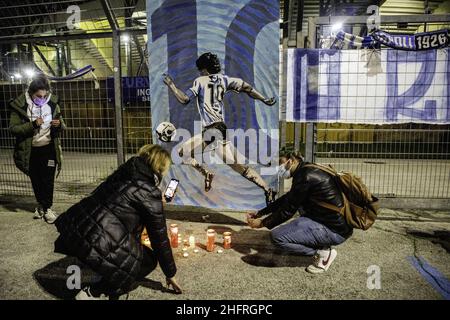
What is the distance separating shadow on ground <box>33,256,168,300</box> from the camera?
351 centimetres

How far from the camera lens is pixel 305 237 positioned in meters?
3.71

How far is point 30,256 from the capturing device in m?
4.38

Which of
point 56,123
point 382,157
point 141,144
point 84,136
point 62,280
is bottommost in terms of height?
point 62,280

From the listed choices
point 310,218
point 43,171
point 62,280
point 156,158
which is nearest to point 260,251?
point 310,218

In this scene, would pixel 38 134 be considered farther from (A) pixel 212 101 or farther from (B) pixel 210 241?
(B) pixel 210 241

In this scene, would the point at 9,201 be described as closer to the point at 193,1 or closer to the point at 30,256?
the point at 30,256

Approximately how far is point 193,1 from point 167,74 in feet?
3.83

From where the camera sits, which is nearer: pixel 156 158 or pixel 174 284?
pixel 156 158

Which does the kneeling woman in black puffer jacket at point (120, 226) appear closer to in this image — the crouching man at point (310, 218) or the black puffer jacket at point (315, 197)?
the crouching man at point (310, 218)

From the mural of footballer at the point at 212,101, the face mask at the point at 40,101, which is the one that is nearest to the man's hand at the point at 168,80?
the mural of footballer at the point at 212,101

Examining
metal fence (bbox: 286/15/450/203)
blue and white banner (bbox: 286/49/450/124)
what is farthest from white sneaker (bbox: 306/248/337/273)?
blue and white banner (bbox: 286/49/450/124)

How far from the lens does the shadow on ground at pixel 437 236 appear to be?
4633 mm

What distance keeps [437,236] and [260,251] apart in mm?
2591
